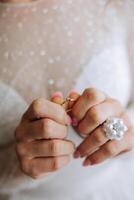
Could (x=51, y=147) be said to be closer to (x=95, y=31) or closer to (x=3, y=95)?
(x=3, y=95)

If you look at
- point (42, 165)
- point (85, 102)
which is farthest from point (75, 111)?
point (42, 165)

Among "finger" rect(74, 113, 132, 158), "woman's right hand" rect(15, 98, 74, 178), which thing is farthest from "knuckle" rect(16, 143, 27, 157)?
"finger" rect(74, 113, 132, 158)

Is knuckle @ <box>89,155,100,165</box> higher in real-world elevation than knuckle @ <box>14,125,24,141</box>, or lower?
higher

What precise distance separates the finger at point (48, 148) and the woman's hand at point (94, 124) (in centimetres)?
3

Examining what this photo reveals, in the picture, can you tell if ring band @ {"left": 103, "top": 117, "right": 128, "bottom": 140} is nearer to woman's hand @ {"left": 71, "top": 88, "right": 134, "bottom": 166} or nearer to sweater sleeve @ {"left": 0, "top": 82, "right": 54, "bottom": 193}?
woman's hand @ {"left": 71, "top": 88, "right": 134, "bottom": 166}

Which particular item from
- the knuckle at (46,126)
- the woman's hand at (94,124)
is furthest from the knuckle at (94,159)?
the knuckle at (46,126)

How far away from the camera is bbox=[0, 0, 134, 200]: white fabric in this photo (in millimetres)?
1049

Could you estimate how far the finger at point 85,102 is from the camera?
88 cm

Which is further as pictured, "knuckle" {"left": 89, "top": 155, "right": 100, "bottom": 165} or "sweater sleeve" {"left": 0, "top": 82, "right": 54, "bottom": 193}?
"sweater sleeve" {"left": 0, "top": 82, "right": 54, "bottom": 193}

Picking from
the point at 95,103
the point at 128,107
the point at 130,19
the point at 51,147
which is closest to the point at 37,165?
the point at 51,147

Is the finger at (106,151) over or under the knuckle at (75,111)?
under

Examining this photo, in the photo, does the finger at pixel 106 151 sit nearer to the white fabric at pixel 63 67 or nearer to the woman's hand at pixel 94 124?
the woman's hand at pixel 94 124

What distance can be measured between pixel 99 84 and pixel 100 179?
21 centimetres

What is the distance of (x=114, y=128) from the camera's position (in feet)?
2.89
